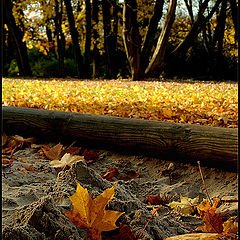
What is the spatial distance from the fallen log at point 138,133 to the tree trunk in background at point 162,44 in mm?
9057

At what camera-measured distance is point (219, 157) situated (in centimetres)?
223

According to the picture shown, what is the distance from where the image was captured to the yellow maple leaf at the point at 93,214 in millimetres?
1044

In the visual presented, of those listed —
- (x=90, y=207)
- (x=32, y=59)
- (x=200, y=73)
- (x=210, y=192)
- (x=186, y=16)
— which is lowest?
(x=210, y=192)

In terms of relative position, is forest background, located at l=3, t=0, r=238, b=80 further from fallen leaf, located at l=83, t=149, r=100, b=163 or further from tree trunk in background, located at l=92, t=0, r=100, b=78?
fallen leaf, located at l=83, t=149, r=100, b=163

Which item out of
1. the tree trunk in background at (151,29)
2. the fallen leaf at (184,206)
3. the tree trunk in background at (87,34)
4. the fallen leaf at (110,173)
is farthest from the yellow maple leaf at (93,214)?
the tree trunk in background at (87,34)

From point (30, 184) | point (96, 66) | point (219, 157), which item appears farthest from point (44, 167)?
point (96, 66)

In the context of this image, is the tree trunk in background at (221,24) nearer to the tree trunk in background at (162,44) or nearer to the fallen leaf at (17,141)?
the tree trunk in background at (162,44)

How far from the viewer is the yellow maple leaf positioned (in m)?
1.04

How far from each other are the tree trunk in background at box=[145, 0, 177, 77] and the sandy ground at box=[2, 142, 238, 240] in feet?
30.8

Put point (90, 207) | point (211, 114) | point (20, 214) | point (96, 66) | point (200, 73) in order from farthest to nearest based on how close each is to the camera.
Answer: point (200, 73)
point (96, 66)
point (211, 114)
point (20, 214)
point (90, 207)

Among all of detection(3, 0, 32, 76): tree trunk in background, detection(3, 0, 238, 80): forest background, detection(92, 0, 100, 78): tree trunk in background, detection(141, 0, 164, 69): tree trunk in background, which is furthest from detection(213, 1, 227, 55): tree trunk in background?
detection(3, 0, 32, 76): tree trunk in background

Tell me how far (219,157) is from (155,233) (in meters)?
1.16

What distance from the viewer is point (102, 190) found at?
151 centimetres

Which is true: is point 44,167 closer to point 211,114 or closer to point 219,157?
point 219,157
